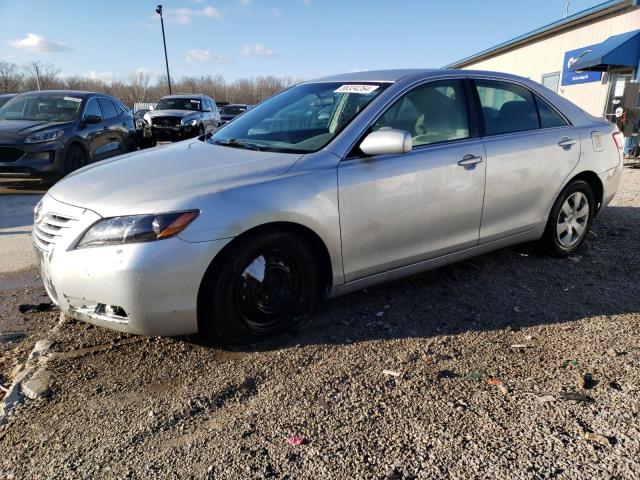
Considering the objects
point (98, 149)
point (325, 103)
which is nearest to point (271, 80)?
point (98, 149)

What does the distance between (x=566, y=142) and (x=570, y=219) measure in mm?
735

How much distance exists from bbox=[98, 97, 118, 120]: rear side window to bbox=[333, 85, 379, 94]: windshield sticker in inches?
305

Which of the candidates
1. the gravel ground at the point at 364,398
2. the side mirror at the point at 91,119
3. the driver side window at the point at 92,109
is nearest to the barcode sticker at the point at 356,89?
the gravel ground at the point at 364,398

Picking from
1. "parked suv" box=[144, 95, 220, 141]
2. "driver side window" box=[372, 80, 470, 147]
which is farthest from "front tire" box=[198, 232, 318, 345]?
"parked suv" box=[144, 95, 220, 141]

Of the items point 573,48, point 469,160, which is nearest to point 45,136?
point 469,160

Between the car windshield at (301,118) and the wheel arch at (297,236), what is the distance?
55 cm

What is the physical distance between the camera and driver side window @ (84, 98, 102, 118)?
928 centimetres

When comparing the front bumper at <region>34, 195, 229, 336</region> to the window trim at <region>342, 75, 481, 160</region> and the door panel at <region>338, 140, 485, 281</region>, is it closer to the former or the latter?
the door panel at <region>338, 140, 485, 281</region>

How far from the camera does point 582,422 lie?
91.2 inches

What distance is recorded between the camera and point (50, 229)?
2891 mm

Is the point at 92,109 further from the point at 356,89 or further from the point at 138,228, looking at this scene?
the point at 138,228

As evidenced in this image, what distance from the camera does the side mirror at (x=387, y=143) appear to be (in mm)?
3105

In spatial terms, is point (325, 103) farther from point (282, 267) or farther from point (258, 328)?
point (258, 328)

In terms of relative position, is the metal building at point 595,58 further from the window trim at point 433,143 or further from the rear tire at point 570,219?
the window trim at point 433,143
